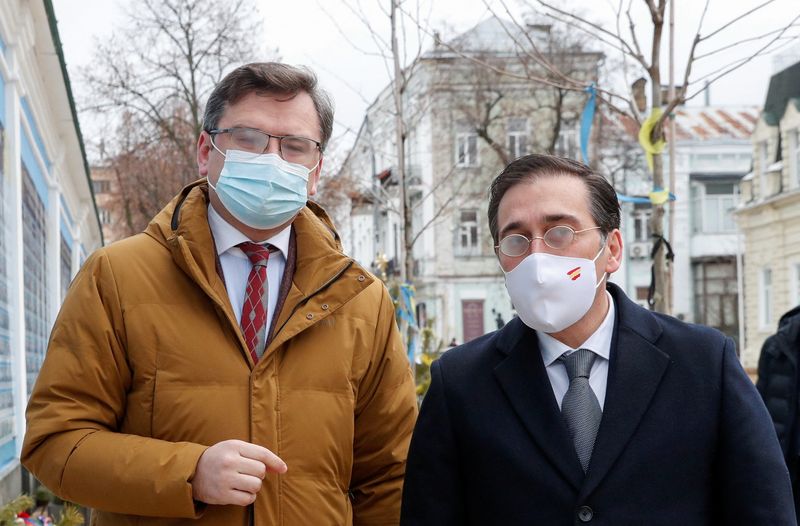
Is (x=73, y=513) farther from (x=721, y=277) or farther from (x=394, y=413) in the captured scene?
(x=721, y=277)

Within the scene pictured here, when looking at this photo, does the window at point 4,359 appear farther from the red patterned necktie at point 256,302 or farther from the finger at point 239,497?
the finger at point 239,497

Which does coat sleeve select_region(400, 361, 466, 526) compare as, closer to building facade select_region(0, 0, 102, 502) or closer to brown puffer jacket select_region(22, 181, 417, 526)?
brown puffer jacket select_region(22, 181, 417, 526)

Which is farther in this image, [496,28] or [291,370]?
[496,28]

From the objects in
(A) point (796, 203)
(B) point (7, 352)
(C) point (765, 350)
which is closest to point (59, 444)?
(C) point (765, 350)

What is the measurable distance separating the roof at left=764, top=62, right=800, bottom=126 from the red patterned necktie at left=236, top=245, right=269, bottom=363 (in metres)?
30.6

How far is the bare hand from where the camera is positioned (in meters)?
2.55

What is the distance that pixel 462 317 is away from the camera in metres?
44.2

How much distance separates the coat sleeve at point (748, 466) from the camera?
2.57 m

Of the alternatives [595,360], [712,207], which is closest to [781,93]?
[712,207]

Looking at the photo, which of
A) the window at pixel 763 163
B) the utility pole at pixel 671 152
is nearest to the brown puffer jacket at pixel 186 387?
the utility pole at pixel 671 152

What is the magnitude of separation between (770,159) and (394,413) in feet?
103

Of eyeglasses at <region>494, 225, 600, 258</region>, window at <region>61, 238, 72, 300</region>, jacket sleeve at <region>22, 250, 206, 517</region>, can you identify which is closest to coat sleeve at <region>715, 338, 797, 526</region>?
eyeglasses at <region>494, 225, 600, 258</region>

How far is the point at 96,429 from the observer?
271 centimetres

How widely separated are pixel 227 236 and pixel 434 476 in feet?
3.04
